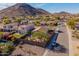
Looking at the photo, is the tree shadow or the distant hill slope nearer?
the tree shadow

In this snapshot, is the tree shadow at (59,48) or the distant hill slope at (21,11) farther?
the distant hill slope at (21,11)

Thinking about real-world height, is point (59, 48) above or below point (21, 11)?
below

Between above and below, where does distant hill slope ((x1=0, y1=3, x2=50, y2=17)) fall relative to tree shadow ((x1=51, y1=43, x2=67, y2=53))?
above

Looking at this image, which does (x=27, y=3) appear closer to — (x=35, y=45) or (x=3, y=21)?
(x=3, y=21)

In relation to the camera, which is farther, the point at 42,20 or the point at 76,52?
the point at 42,20

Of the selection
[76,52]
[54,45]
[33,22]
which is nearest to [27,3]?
[33,22]

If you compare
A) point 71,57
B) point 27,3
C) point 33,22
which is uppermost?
point 27,3

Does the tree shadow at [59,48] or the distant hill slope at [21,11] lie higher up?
the distant hill slope at [21,11]

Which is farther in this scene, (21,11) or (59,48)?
(21,11)
